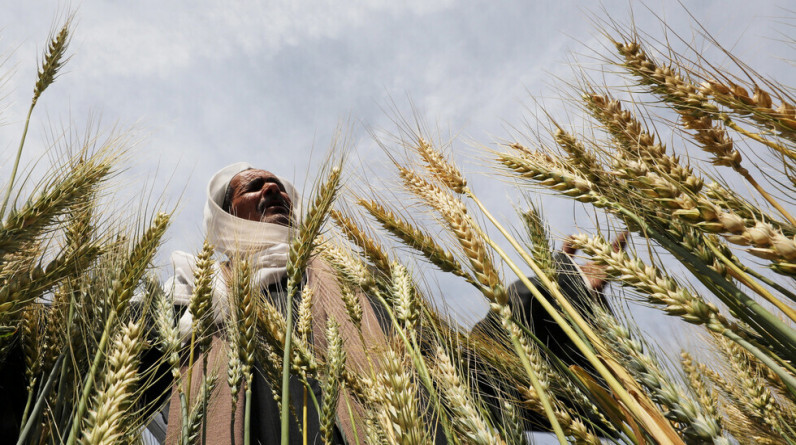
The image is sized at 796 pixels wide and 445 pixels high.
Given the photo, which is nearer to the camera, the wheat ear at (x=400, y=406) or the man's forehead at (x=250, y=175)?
the wheat ear at (x=400, y=406)

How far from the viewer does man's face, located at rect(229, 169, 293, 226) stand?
11.3 ft

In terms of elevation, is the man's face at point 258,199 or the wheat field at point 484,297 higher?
the man's face at point 258,199

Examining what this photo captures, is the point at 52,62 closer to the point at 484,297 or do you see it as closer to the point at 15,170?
the point at 15,170

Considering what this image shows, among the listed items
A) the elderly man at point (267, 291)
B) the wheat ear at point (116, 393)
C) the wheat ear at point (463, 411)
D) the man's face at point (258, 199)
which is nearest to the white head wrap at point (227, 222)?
the elderly man at point (267, 291)

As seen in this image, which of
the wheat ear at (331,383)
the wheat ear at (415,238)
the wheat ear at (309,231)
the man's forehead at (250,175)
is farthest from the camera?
the man's forehead at (250,175)

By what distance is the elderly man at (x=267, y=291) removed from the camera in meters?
1.24

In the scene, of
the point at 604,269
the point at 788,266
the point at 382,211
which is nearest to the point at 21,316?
the point at 382,211

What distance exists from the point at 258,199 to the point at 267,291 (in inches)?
64.0

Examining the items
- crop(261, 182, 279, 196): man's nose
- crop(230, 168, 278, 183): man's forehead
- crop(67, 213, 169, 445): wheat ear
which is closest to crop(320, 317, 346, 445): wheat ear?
crop(67, 213, 169, 445): wheat ear

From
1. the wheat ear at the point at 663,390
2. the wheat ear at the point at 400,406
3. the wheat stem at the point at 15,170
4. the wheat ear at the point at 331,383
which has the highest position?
the wheat stem at the point at 15,170

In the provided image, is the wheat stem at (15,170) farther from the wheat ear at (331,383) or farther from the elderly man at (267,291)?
the wheat ear at (331,383)

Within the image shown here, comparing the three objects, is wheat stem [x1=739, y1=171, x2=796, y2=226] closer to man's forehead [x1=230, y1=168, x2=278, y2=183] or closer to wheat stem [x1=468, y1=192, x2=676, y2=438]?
wheat stem [x1=468, y1=192, x2=676, y2=438]

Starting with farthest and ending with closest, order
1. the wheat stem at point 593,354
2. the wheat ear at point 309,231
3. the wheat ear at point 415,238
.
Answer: the wheat ear at point 415,238 → the wheat ear at point 309,231 → the wheat stem at point 593,354

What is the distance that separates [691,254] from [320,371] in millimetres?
807
